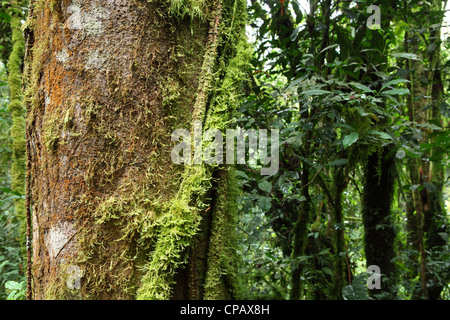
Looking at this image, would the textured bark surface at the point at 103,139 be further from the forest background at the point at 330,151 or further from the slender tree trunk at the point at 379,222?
the slender tree trunk at the point at 379,222

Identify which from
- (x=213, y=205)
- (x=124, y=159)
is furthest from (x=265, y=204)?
(x=124, y=159)

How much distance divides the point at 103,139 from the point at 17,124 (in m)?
2.33

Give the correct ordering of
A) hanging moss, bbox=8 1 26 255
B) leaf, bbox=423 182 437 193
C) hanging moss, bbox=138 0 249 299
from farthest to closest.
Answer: hanging moss, bbox=8 1 26 255 → leaf, bbox=423 182 437 193 → hanging moss, bbox=138 0 249 299

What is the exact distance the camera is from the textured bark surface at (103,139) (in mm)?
909

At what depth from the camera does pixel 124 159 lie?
94cm

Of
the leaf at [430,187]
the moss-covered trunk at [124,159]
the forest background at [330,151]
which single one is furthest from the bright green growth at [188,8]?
the leaf at [430,187]

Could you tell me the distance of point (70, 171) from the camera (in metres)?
0.94

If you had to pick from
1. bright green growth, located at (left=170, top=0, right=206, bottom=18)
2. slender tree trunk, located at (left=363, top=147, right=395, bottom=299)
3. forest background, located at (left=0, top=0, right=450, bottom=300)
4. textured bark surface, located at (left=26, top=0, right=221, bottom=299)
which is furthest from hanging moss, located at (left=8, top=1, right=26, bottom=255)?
slender tree trunk, located at (left=363, top=147, right=395, bottom=299)

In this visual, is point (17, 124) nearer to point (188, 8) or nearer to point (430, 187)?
point (188, 8)

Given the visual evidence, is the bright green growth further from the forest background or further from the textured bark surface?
the forest background

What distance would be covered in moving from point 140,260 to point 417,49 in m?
4.22

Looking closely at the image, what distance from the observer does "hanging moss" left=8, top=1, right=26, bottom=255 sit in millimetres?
2699

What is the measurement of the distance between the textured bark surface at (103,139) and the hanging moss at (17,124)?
76.1 inches
